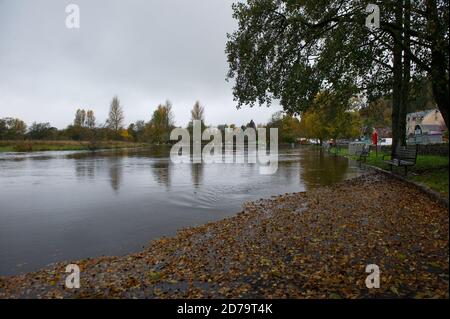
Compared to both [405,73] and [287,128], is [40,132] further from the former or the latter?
[405,73]

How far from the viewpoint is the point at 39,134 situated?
72.2m

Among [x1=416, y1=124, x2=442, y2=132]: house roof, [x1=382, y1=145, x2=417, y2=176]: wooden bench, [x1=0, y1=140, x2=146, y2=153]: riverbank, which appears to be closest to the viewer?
[x1=382, y1=145, x2=417, y2=176]: wooden bench

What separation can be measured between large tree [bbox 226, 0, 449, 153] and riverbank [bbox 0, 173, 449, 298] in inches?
196

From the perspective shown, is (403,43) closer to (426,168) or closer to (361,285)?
(426,168)

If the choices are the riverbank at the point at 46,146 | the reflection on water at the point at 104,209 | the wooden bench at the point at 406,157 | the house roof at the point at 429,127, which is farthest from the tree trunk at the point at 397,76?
the riverbank at the point at 46,146

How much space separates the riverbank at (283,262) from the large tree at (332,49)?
4977 millimetres

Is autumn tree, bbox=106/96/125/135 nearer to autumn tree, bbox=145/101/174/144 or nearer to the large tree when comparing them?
autumn tree, bbox=145/101/174/144

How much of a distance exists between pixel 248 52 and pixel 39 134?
73.1 m

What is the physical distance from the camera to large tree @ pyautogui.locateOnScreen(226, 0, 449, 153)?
9.64m

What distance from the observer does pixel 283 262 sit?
4.90 meters

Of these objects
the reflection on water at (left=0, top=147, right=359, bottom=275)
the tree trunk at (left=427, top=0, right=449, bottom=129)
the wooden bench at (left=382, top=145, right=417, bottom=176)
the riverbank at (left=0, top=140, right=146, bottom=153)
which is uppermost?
the tree trunk at (left=427, top=0, right=449, bottom=129)

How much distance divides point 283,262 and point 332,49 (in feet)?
24.6

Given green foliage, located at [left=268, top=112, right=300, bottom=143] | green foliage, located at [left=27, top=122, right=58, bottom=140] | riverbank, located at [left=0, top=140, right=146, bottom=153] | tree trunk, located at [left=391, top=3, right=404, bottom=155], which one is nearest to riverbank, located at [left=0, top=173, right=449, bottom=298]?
tree trunk, located at [left=391, top=3, right=404, bottom=155]


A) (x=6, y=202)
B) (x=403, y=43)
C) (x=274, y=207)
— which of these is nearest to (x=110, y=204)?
(x=6, y=202)
